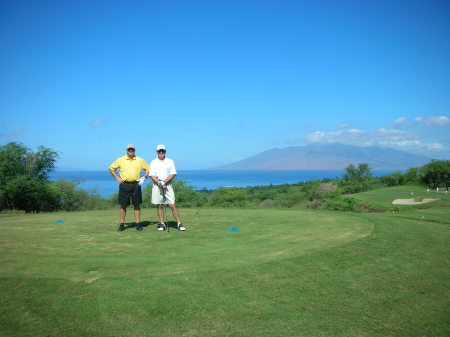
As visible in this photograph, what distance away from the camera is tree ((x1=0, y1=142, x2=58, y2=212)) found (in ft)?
99.0

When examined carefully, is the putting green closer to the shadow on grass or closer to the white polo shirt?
the shadow on grass

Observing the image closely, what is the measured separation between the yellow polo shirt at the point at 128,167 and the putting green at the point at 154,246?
4.64 feet

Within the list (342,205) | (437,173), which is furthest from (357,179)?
(342,205)

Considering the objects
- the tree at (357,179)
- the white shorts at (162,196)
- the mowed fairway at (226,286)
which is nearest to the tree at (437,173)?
the tree at (357,179)

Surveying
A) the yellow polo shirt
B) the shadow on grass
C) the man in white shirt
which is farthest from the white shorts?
the shadow on grass

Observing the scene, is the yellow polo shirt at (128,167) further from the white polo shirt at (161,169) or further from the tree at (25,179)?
the tree at (25,179)

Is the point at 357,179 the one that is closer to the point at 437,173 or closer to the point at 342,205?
the point at 437,173

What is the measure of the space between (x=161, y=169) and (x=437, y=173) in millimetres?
46711

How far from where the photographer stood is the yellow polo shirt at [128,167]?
886cm

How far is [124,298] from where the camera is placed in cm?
381

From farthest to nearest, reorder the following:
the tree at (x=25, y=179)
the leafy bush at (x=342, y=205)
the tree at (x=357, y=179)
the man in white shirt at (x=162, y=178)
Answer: the tree at (x=357, y=179)
the tree at (x=25, y=179)
the leafy bush at (x=342, y=205)
the man in white shirt at (x=162, y=178)

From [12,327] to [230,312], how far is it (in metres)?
2.22

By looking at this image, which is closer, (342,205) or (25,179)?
(342,205)

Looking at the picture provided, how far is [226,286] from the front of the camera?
4219mm
